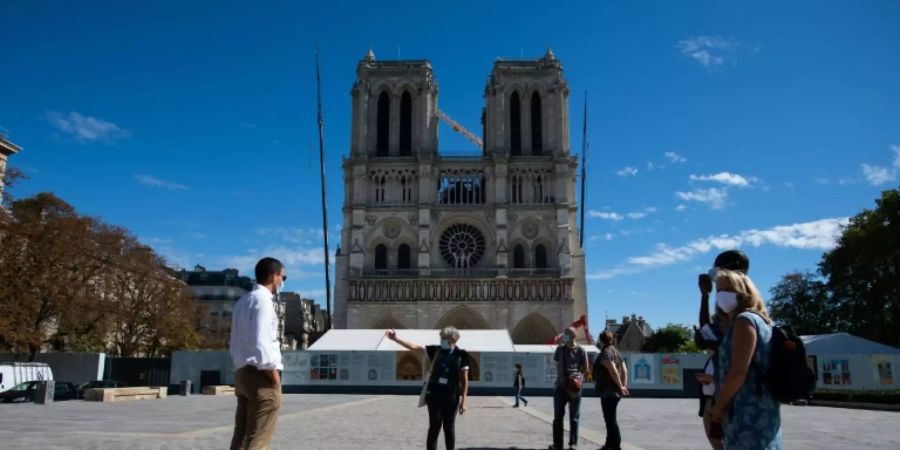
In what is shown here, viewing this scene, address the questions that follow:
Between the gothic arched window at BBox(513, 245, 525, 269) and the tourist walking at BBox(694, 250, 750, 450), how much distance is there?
4729cm

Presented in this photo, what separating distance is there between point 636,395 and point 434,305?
906 inches

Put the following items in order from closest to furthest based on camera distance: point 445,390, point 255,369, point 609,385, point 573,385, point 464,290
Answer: point 255,369 < point 445,390 < point 609,385 < point 573,385 < point 464,290

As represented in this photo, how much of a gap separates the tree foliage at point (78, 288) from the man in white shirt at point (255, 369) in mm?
26124

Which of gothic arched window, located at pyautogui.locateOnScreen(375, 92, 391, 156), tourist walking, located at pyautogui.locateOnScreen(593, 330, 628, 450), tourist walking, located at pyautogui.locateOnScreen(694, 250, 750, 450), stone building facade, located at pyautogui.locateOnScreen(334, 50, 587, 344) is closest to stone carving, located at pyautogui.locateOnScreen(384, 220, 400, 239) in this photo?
stone building facade, located at pyautogui.locateOnScreen(334, 50, 587, 344)

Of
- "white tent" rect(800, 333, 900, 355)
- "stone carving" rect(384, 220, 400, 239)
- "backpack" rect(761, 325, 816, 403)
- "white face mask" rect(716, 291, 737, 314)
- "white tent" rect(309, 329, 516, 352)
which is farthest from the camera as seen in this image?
"stone carving" rect(384, 220, 400, 239)

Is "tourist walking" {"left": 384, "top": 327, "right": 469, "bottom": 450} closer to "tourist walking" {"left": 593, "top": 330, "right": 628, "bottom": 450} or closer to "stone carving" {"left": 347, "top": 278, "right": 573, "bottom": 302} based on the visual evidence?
"tourist walking" {"left": 593, "top": 330, "right": 628, "bottom": 450}

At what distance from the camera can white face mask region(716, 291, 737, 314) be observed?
4.22 metres

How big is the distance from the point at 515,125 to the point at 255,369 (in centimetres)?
5275

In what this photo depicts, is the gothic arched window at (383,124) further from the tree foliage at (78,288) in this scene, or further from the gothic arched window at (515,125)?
the tree foliage at (78,288)

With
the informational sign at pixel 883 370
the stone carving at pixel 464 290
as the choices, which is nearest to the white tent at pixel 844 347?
the informational sign at pixel 883 370

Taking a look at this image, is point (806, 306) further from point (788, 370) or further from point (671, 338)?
point (788, 370)

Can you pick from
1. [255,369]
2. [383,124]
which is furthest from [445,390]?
[383,124]

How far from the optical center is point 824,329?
142ft

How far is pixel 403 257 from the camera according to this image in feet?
177
